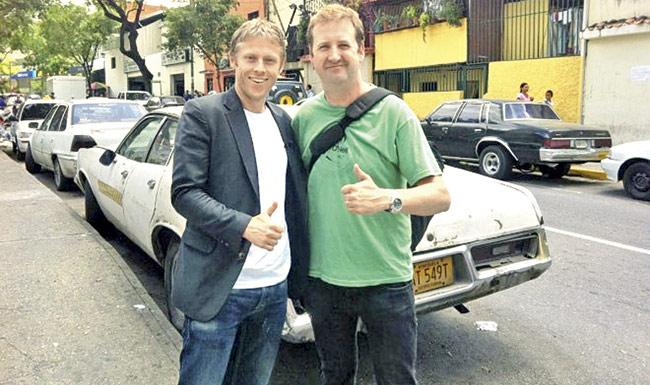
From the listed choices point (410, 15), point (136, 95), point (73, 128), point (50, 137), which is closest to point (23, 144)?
point (50, 137)

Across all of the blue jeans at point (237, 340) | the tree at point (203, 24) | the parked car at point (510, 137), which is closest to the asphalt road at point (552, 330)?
the blue jeans at point (237, 340)

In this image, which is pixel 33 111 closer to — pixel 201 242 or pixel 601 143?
pixel 601 143

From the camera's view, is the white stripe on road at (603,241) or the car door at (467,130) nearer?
the white stripe on road at (603,241)

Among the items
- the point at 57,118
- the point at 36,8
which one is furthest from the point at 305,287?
the point at 36,8

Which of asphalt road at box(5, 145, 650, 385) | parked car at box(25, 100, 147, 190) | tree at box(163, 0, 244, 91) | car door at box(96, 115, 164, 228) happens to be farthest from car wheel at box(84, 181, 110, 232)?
tree at box(163, 0, 244, 91)

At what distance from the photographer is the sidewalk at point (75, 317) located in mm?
3174

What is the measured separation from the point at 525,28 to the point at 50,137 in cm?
1279

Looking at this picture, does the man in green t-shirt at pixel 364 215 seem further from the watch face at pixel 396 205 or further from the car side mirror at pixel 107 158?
the car side mirror at pixel 107 158

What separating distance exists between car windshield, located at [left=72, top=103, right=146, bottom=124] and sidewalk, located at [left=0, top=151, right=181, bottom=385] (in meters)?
4.42

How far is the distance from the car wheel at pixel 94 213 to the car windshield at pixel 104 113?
156 inches

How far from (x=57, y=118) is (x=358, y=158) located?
32.8 feet

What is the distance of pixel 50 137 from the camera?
10297 millimetres

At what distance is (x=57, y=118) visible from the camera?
10.8 meters

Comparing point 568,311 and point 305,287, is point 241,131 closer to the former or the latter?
point 305,287
